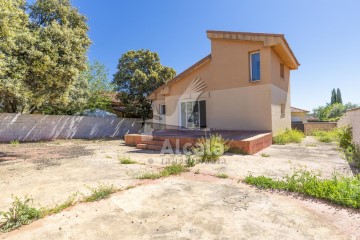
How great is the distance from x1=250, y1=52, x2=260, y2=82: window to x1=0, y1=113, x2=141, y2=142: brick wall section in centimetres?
1350

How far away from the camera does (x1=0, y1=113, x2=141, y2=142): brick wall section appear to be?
13875 mm

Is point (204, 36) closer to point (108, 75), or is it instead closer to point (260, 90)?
point (260, 90)

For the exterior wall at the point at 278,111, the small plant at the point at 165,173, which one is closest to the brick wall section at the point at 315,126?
the exterior wall at the point at 278,111

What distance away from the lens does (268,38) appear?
35.3 feet

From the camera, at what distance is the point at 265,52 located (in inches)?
440

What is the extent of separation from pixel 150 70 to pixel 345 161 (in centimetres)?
1687

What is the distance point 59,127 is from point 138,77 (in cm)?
783

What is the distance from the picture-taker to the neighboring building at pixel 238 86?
444 inches

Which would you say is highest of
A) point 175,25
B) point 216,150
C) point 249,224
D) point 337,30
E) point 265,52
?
point 175,25

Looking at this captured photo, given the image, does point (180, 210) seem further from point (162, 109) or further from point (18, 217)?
point (162, 109)

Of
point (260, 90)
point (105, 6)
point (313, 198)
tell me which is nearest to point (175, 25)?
point (105, 6)

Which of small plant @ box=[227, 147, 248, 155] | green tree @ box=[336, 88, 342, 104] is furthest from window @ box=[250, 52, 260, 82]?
green tree @ box=[336, 88, 342, 104]

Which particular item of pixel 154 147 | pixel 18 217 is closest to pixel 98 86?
pixel 154 147

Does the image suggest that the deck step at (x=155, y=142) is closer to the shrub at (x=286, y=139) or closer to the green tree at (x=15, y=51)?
the green tree at (x=15, y=51)
